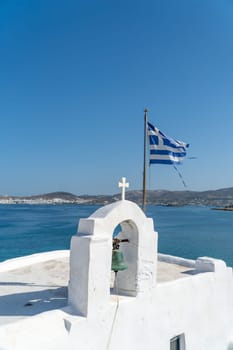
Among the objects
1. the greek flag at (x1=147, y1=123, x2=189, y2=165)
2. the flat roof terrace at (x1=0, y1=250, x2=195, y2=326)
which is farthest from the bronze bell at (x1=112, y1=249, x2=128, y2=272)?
the greek flag at (x1=147, y1=123, x2=189, y2=165)

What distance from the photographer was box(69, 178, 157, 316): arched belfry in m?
4.63

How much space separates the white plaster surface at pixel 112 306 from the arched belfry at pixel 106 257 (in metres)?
0.02

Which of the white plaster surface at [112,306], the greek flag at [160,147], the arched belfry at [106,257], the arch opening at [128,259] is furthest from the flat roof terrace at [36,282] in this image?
the greek flag at [160,147]

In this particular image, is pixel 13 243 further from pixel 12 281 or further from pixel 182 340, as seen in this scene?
pixel 182 340

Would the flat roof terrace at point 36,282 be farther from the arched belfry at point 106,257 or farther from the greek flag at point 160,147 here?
the greek flag at point 160,147

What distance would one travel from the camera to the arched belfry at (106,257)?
463 centimetres

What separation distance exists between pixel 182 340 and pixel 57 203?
198562mm

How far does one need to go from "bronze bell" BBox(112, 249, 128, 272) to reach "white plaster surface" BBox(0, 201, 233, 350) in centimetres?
26

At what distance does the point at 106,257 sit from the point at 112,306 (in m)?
0.96

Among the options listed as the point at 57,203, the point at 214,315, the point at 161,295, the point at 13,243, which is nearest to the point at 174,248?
the point at 13,243

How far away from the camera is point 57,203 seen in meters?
200

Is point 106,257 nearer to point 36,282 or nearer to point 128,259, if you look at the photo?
point 128,259

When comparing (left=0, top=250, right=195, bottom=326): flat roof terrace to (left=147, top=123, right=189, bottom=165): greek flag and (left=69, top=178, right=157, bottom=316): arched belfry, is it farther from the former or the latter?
(left=147, top=123, right=189, bottom=165): greek flag

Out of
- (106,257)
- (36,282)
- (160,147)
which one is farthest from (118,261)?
(160,147)
